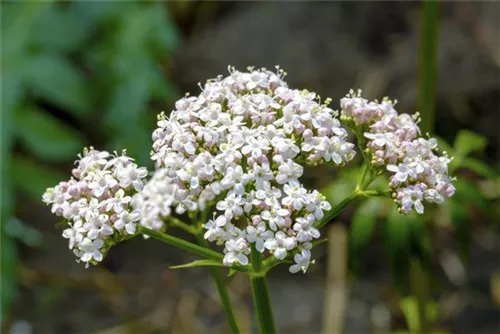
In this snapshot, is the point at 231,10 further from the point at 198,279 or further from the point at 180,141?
the point at 180,141

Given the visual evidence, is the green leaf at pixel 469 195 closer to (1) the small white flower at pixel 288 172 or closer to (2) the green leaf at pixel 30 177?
(1) the small white flower at pixel 288 172

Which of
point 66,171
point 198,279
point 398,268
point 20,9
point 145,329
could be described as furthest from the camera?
point 66,171

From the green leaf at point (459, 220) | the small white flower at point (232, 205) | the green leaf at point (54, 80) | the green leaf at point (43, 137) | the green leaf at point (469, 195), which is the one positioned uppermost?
the green leaf at point (54, 80)

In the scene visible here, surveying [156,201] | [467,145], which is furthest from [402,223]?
[156,201]

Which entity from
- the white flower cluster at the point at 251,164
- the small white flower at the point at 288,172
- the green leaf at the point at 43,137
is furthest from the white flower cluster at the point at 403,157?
the green leaf at the point at 43,137

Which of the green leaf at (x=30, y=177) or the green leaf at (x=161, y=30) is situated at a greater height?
the green leaf at (x=161, y=30)

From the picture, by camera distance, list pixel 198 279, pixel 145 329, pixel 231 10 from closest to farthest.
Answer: pixel 145 329 → pixel 198 279 → pixel 231 10

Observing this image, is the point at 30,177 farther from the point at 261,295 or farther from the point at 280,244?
the point at 280,244

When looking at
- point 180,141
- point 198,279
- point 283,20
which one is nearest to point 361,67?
point 283,20


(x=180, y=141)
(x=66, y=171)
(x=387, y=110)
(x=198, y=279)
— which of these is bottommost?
(x=180, y=141)
